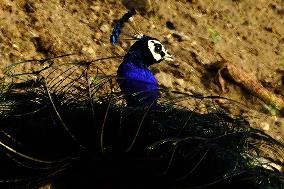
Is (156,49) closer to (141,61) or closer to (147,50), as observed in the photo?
(147,50)

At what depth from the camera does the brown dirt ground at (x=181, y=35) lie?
521 centimetres

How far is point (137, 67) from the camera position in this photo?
4.09m

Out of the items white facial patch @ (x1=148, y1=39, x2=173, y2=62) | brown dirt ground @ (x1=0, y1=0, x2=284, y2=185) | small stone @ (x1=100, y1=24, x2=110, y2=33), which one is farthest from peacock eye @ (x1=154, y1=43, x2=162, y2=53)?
small stone @ (x1=100, y1=24, x2=110, y2=33)

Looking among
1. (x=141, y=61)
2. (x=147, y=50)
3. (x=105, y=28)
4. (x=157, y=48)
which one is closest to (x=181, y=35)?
(x=105, y=28)

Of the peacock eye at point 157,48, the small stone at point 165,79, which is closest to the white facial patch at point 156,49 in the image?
the peacock eye at point 157,48

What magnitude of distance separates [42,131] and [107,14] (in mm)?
3974

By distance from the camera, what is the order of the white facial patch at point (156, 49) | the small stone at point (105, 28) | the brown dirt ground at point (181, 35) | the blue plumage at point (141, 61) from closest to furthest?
the blue plumage at point (141, 61) → the white facial patch at point (156, 49) → the brown dirt ground at point (181, 35) → the small stone at point (105, 28)

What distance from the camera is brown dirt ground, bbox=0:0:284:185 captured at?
5.21m

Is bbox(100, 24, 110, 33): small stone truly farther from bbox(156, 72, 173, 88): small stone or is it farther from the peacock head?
the peacock head

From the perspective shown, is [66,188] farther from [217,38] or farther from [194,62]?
[217,38]

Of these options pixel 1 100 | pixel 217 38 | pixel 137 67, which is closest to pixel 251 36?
pixel 217 38

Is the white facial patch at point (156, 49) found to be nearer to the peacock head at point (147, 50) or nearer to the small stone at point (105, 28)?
the peacock head at point (147, 50)

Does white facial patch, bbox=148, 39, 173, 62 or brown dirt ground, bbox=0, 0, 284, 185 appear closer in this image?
white facial patch, bbox=148, 39, 173, 62

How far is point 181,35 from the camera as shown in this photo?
236 inches
